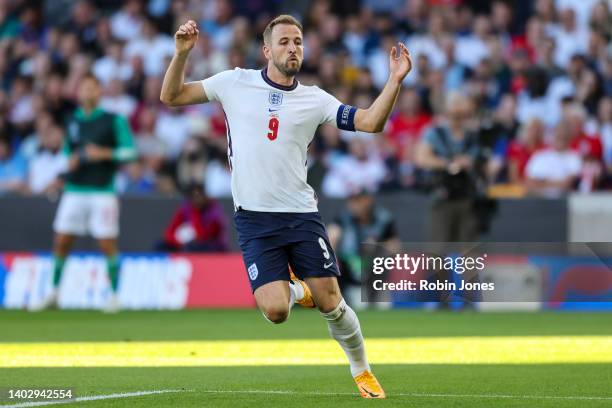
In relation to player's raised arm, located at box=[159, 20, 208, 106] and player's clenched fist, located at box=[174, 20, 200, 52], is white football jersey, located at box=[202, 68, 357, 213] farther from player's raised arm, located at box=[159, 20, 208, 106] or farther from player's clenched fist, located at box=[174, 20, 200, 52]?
player's clenched fist, located at box=[174, 20, 200, 52]

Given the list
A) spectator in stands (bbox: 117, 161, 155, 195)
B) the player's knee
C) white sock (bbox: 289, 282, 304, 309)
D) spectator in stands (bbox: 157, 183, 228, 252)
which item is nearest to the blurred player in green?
spectator in stands (bbox: 157, 183, 228, 252)

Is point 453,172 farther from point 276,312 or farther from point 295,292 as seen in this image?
point 276,312

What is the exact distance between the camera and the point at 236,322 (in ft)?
48.2

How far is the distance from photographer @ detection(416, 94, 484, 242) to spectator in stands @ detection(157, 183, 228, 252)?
2936 mm

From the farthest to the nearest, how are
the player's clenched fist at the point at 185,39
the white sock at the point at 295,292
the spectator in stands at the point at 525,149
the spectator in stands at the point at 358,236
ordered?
the spectator in stands at the point at 525,149, the spectator in stands at the point at 358,236, the white sock at the point at 295,292, the player's clenched fist at the point at 185,39

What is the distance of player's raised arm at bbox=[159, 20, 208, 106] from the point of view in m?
7.87

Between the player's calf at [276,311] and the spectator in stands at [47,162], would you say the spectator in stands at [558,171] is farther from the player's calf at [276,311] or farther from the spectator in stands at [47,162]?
the player's calf at [276,311]

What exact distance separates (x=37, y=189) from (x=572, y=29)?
8.41 m

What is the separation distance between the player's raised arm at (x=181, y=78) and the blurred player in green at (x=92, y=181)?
7.65 metres

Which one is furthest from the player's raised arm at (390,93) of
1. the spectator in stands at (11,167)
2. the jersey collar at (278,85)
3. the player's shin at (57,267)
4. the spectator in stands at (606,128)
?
the spectator in stands at (11,167)

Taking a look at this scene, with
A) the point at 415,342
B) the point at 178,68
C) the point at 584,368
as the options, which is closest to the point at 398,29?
the point at 415,342

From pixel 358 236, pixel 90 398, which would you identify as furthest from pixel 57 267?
pixel 90 398

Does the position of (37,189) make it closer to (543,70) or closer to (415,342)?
(543,70)

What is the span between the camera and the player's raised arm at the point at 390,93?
7664mm
